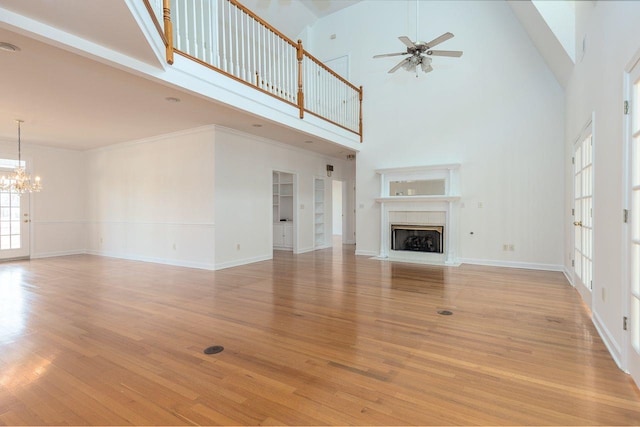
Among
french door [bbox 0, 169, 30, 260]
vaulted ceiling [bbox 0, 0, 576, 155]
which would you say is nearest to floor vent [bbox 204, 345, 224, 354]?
vaulted ceiling [bbox 0, 0, 576, 155]

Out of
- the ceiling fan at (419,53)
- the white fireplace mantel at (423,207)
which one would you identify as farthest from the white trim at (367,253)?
the ceiling fan at (419,53)

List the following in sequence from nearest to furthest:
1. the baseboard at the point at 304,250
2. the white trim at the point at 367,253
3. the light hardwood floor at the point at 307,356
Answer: the light hardwood floor at the point at 307,356 < the white trim at the point at 367,253 < the baseboard at the point at 304,250

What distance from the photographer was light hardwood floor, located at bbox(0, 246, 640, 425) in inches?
74.0

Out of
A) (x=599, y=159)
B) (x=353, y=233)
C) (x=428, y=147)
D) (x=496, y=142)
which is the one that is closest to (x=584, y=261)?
(x=599, y=159)

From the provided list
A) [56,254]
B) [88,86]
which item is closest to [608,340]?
[88,86]

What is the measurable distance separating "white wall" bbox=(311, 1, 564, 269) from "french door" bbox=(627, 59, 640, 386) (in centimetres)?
414

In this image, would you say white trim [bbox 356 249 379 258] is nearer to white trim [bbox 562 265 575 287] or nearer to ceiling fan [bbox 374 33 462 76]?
white trim [bbox 562 265 575 287]

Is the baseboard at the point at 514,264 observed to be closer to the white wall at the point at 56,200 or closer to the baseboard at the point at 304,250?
the baseboard at the point at 304,250

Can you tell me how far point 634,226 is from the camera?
6.98ft

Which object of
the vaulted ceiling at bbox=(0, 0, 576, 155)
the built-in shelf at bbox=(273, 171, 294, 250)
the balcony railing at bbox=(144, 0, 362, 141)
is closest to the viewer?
the vaulted ceiling at bbox=(0, 0, 576, 155)

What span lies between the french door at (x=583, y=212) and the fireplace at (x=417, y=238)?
7.82 feet

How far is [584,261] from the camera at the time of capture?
4.04 metres

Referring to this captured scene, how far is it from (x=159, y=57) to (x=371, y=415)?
143 inches

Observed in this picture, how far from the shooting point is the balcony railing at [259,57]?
389 cm
